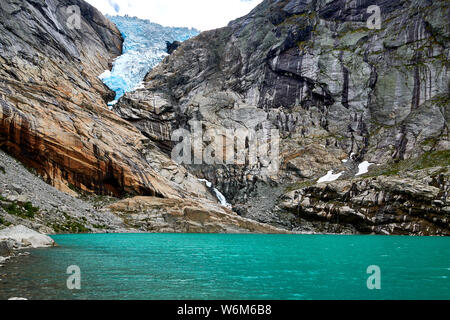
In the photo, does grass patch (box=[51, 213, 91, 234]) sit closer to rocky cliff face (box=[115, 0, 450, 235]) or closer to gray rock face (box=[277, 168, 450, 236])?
rocky cliff face (box=[115, 0, 450, 235])

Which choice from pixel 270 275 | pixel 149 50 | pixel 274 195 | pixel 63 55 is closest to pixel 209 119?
pixel 274 195

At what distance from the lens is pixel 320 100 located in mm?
100438

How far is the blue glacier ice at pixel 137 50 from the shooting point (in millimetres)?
119812

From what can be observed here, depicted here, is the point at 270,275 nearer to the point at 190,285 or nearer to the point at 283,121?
the point at 190,285

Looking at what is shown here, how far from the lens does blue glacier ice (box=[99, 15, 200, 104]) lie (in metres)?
120

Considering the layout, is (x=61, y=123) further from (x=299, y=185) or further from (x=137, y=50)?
(x=137, y=50)

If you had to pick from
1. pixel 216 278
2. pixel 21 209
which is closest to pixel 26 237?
pixel 21 209

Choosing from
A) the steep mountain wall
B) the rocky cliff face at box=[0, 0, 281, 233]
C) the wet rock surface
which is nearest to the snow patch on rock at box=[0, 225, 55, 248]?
the rocky cliff face at box=[0, 0, 281, 233]

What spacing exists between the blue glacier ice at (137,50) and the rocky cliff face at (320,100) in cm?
1165

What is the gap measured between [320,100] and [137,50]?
8373 cm

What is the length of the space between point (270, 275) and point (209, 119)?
285 ft

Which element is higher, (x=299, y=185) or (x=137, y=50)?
(x=137, y=50)

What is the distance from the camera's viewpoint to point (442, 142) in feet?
254

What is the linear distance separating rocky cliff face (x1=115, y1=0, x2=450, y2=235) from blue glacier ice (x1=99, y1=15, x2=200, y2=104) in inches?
458
